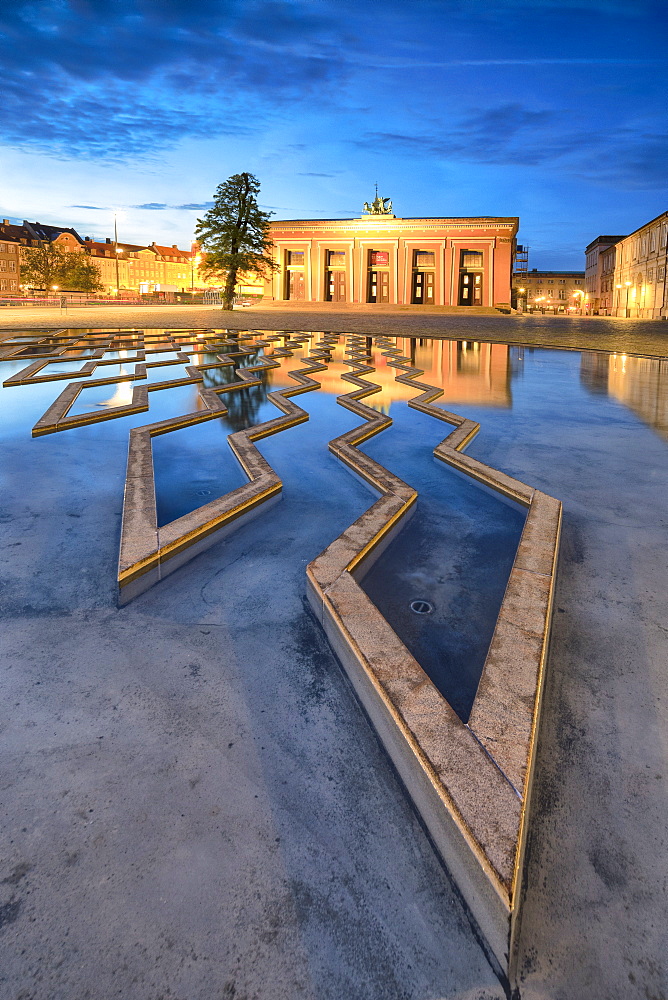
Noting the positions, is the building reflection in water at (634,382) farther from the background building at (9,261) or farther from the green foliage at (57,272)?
the background building at (9,261)

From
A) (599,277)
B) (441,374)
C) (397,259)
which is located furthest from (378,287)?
(441,374)

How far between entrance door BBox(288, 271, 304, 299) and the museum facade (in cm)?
10

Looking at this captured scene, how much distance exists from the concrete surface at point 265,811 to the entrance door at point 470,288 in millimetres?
56505

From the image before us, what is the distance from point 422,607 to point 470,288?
5772 centimetres

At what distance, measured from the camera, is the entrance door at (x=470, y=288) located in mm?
53531

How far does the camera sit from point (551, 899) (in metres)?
1.29

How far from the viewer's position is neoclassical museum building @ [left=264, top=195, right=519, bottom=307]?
168 feet

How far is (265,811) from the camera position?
4.89 ft

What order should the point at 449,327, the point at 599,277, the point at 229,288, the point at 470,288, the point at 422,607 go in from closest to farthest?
the point at 422,607
the point at 449,327
the point at 229,288
the point at 470,288
the point at 599,277

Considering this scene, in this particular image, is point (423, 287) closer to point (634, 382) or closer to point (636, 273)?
point (636, 273)

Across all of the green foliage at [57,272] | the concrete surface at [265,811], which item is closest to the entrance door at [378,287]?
the green foliage at [57,272]

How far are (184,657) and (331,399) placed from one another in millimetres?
6401

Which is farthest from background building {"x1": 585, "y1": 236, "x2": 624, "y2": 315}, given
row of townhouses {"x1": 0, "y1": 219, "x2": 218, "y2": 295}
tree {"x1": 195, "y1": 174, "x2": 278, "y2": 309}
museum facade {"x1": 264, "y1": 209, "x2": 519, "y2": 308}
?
row of townhouses {"x1": 0, "y1": 219, "x2": 218, "y2": 295}

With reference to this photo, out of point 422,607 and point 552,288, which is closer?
point 422,607
